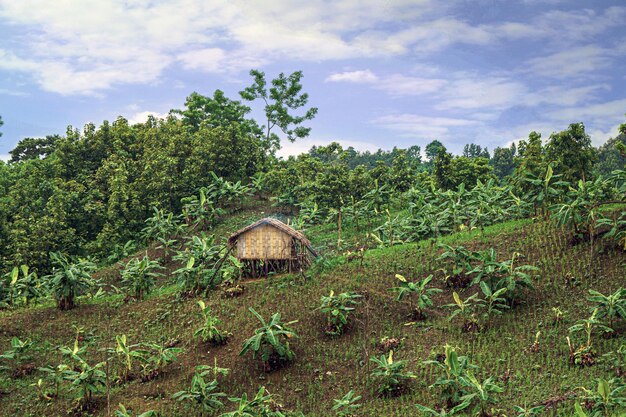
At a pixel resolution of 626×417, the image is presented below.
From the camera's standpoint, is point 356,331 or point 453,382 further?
point 356,331

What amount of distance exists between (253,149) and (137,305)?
20.6 m

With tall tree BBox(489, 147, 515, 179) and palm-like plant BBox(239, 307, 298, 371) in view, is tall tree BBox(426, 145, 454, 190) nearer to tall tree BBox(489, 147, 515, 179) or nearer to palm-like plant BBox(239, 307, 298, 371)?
palm-like plant BBox(239, 307, 298, 371)

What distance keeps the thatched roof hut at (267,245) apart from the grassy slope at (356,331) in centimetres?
98

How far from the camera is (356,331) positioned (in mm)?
18281

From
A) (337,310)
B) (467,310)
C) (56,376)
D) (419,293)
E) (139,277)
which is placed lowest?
(56,376)

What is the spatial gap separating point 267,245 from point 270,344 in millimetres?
6663

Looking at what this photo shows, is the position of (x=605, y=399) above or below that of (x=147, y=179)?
below

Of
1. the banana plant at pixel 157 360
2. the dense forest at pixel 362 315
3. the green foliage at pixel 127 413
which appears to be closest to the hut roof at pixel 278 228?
the dense forest at pixel 362 315

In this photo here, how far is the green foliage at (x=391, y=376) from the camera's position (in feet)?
48.8

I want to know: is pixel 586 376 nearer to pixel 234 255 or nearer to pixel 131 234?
pixel 234 255

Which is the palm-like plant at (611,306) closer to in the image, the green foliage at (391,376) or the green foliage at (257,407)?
the green foliage at (391,376)

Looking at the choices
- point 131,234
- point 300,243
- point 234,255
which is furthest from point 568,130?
point 131,234

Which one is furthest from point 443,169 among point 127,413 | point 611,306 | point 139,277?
→ point 127,413

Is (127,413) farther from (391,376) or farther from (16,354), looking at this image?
(391,376)
